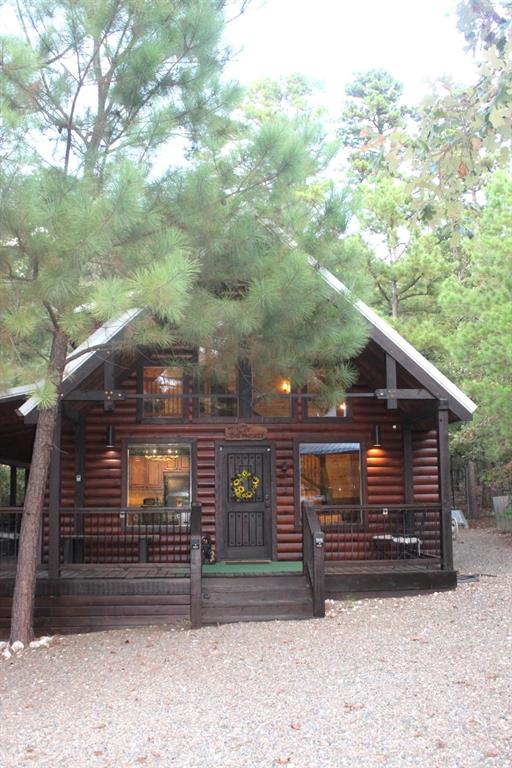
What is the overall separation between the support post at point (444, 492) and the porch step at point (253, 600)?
1959 millimetres

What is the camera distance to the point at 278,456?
1230 cm

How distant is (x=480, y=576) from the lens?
11.8m

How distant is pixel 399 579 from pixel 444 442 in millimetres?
1939

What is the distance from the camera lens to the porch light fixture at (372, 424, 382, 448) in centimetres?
1228

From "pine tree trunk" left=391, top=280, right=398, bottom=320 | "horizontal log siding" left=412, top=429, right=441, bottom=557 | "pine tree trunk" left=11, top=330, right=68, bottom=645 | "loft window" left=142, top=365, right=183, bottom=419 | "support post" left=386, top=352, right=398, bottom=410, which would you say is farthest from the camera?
"pine tree trunk" left=391, top=280, right=398, bottom=320

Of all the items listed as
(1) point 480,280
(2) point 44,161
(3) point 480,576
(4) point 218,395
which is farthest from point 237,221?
(1) point 480,280

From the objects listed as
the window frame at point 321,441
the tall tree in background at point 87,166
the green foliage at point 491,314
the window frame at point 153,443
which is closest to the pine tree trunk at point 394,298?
the green foliage at point 491,314

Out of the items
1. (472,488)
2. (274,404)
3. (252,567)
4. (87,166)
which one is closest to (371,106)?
(472,488)

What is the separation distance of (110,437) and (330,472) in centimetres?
359

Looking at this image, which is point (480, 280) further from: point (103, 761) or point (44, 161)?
point (103, 761)

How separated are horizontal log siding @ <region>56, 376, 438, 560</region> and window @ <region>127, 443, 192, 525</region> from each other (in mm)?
175

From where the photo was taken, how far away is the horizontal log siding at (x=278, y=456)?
1212 centimetres

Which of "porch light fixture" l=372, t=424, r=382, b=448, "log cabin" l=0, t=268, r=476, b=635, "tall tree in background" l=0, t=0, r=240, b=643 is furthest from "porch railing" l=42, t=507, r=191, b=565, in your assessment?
"porch light fixture" l=372, t=424, r=382, b=448

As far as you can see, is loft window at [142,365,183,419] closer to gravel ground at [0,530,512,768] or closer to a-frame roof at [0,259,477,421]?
a-frame roof at [0,259,477,421]
